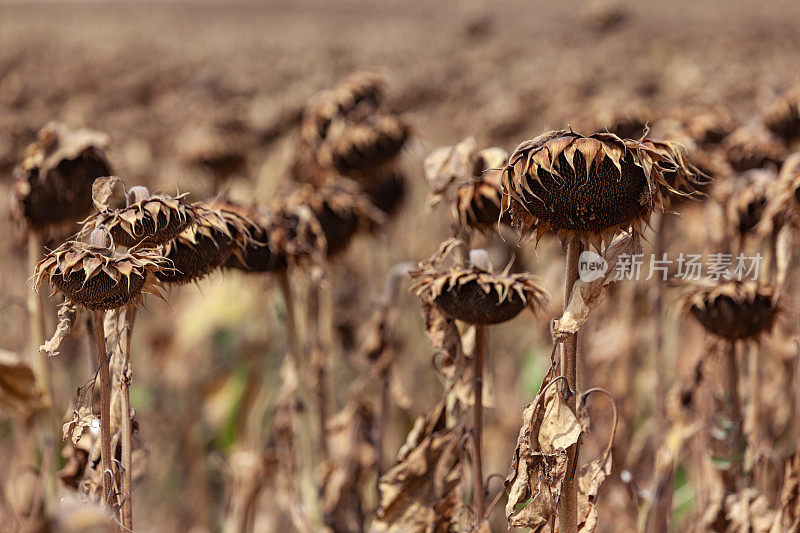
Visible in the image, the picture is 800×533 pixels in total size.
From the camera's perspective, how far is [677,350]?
3783mm

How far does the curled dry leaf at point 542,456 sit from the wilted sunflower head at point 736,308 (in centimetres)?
72

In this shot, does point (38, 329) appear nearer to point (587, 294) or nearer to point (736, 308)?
point (587, 294)

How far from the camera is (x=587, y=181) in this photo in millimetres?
1315

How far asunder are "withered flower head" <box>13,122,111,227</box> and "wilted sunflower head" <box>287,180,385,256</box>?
Result: 1.92 feet

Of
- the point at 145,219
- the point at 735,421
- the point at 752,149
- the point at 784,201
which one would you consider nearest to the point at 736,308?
the point at 784,201

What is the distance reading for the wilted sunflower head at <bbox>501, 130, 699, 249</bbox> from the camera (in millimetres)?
1317

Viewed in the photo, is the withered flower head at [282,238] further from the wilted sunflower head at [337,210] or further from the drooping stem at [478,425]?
A: the drooping stem at [478,425]

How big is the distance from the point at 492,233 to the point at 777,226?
0.85 metres

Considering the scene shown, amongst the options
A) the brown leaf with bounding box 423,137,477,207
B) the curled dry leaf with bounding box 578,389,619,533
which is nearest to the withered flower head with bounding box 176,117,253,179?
the brown leaf with bounding box 423,137,477,207

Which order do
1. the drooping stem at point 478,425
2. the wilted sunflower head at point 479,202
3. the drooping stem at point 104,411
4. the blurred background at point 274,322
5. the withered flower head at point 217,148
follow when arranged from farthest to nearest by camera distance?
the withered flower head at point 217,148 < the blurred background at point 274,322 < the wilted sunflower head at point 479,202 < the drooping stem at point 478,425 < the drooping stem at point 104,411

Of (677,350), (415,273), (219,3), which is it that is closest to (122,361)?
(415,273)

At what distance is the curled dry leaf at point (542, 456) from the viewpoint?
4.77 ft

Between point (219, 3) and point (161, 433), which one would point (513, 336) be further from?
point (219, 3)

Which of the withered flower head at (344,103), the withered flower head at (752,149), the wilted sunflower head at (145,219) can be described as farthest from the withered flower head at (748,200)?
the wilted sunflower head at (145,219)
